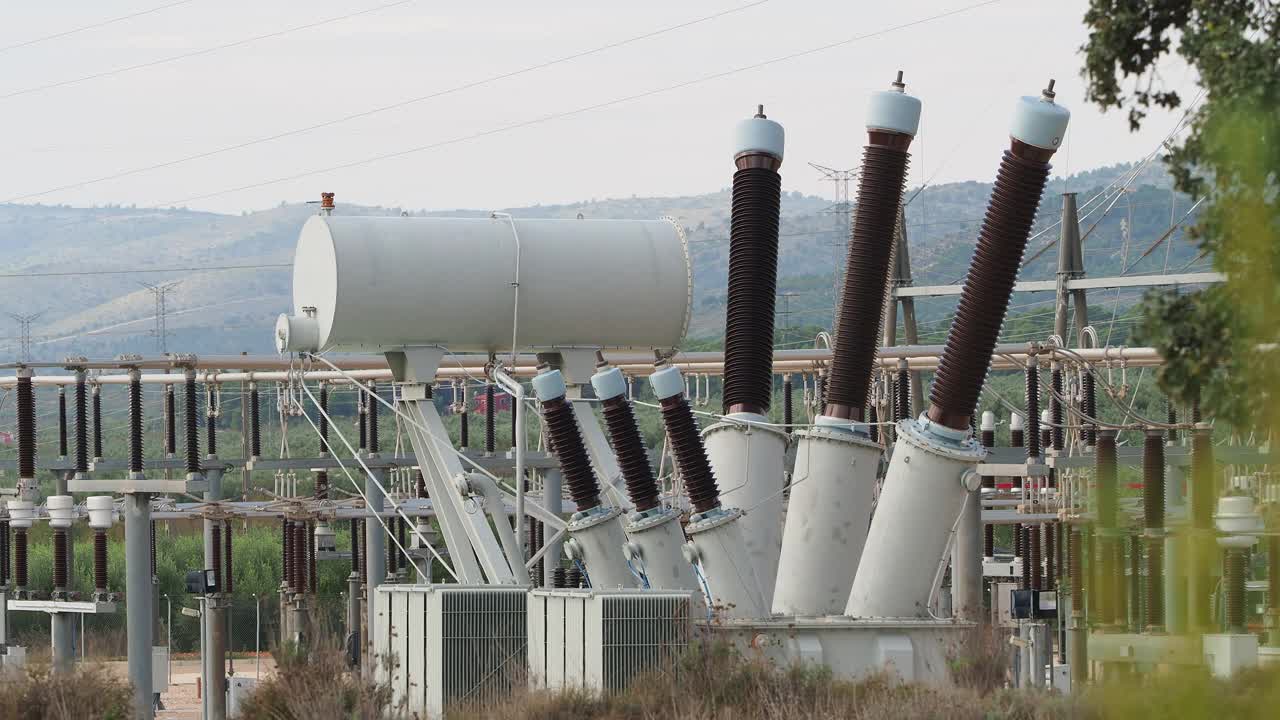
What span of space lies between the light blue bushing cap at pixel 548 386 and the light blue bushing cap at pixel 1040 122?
3867mm

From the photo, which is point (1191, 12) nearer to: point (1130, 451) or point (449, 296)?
point (449, 296)

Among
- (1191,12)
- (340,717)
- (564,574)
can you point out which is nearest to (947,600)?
(564,574)

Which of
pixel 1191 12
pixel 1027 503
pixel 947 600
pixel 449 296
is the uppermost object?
pixel 1191 12

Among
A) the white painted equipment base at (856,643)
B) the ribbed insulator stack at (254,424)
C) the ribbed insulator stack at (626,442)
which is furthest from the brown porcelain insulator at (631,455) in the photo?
the ribbed insulator stack at (254,424)

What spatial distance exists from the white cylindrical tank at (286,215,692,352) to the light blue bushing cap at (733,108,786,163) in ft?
3.21

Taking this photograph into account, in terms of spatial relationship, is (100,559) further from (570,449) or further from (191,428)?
(570,449)

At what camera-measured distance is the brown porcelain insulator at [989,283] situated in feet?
43.0

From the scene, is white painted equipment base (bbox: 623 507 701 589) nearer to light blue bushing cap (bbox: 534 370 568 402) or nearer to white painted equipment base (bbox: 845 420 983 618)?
light blue bushing cap (bbox: 534 370 568 402)

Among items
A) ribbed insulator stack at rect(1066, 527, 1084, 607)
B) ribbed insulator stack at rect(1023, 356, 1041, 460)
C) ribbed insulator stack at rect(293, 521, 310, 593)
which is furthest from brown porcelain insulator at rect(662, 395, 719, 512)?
ribbed insulator stack at rect(293, 521, 310, 593)

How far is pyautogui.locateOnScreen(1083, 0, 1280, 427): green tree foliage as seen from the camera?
6.05 meters

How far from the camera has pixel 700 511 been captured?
46.5 feet

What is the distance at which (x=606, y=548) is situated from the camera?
575 inches

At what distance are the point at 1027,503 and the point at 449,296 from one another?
1239cm

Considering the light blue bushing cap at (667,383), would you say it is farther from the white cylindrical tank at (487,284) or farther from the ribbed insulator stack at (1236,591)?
the ribbed insulator stack at (1236,591)
